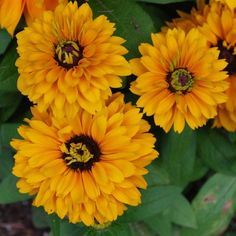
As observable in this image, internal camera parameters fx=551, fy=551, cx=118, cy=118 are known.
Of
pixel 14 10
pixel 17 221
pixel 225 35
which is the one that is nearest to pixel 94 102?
pixel 14 10

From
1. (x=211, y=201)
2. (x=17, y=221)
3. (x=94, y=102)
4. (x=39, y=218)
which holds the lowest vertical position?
(x=17, y=221)

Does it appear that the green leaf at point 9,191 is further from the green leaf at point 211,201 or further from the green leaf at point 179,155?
the green leaf at point 211,201

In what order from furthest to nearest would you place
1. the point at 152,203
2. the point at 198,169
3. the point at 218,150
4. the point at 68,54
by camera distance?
the point at 198,169 → the point at 218,150 → the point at 152,203 → the point at 68,54

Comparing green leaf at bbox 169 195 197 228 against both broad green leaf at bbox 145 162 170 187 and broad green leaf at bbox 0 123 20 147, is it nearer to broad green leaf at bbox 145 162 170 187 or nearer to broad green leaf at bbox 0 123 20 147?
broad green leaf at bbox 145 162 170 187

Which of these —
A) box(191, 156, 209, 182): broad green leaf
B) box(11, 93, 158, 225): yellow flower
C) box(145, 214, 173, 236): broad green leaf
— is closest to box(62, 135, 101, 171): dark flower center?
box(11, 93, 158, 225): yellow flower

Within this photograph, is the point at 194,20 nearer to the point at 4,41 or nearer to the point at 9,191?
the point at 4,41

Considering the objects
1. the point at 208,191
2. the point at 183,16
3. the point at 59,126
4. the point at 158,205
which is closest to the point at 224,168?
the point at 208,191

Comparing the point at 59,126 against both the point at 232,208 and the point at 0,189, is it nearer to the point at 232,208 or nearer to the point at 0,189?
the point at 0,189
